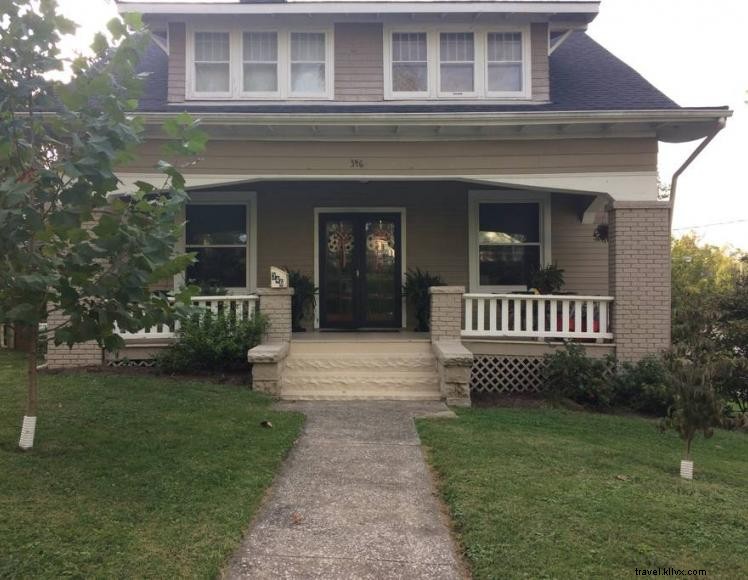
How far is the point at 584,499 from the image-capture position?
3.71 meters

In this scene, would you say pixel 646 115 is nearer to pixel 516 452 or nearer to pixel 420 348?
pixel 420 348

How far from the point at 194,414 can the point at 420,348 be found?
11.4 feet

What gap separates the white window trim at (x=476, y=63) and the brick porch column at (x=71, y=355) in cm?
598

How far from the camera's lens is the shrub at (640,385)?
273 inches

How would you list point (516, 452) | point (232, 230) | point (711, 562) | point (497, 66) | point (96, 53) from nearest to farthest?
1. point (711, 562)
2. point (96, 53)
3. point (516, 452)
4. point (497, 66)
5. point (232, 230)

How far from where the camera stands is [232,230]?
10023 mm

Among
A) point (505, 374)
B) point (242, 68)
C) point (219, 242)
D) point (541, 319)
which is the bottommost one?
point (505, 374)

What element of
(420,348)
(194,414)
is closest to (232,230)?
(420,348)

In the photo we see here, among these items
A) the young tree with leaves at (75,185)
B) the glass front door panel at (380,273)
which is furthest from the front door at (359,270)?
the young tree with leaves at (75,185)

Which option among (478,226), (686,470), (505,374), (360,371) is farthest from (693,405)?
(478,226)

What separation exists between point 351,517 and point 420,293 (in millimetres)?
6422

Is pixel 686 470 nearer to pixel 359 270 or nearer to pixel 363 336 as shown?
pixel 363 336

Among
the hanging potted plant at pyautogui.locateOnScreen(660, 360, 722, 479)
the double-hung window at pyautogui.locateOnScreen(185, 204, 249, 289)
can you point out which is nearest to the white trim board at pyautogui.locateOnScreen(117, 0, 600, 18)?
the double-hung window at pyautogui.locateOnScreen(185, 204, 249, 289)

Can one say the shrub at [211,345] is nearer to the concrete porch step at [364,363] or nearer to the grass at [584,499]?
the concrete porch step at [364,363]
